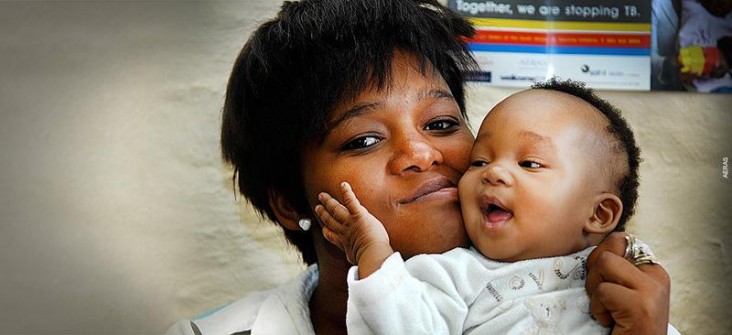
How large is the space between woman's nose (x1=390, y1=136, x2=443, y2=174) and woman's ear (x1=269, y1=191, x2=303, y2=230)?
0.88 ft

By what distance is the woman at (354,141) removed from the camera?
1134 mm

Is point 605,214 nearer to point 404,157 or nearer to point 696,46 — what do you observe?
point 404,157

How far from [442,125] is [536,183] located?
0.72 feet

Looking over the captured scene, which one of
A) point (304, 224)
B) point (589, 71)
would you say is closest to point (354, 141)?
point (304, 224)

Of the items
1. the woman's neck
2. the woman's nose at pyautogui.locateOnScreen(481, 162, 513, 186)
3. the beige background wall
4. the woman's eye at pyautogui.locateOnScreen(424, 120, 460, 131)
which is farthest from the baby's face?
the beige background wall

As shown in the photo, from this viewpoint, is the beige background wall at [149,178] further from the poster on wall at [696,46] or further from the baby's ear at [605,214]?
the baby's ear at [605,214]

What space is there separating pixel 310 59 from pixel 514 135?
33cm

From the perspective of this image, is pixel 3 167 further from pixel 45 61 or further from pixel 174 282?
pixel 174 282

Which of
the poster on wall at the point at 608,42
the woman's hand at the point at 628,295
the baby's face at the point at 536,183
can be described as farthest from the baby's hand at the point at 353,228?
the poster on wall at the point at 608,42

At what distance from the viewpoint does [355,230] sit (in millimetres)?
1087

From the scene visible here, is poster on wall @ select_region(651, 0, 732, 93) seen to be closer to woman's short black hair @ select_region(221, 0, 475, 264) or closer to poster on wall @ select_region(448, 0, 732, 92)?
poster on wall @ select_region(448, 0, 732, 92)

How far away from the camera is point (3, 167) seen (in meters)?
1.35

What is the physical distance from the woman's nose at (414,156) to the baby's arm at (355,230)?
2.9 inches

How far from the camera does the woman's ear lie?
1.39m
